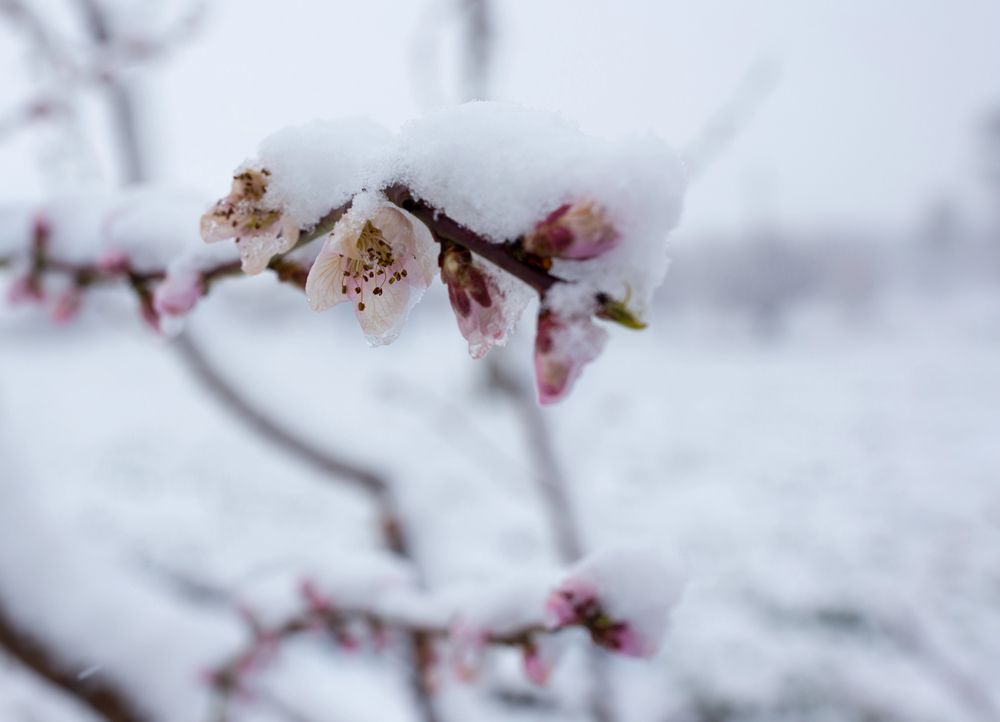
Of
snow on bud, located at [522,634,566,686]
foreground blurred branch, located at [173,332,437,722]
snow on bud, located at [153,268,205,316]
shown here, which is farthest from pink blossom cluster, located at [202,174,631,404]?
foreground blurred branch, located at [173,332,437,722]

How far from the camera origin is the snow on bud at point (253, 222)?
15.5 inches

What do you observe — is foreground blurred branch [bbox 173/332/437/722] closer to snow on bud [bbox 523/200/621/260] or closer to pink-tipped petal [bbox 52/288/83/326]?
pink-tipped petal [bbox 52/288/83/326]

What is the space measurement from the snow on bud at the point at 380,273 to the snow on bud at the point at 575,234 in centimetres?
8

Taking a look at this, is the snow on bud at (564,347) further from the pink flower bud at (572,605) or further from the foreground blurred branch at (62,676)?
the foreground blurred branch at (62,676)

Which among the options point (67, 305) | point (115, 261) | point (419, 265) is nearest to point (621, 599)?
point (419, 265)

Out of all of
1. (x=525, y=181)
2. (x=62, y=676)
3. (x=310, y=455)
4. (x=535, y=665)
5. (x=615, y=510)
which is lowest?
(x=62, y=676)

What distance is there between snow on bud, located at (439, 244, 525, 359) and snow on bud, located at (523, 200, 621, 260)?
0.13 ft

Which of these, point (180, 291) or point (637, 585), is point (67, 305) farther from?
point (637, 585)

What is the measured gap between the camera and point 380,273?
43cm

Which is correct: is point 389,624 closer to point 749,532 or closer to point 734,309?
point 749,532

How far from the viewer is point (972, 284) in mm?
38938

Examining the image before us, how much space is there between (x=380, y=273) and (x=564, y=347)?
0.51 feet

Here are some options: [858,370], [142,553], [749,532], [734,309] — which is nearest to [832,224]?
[734,309]

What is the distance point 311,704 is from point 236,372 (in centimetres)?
95
